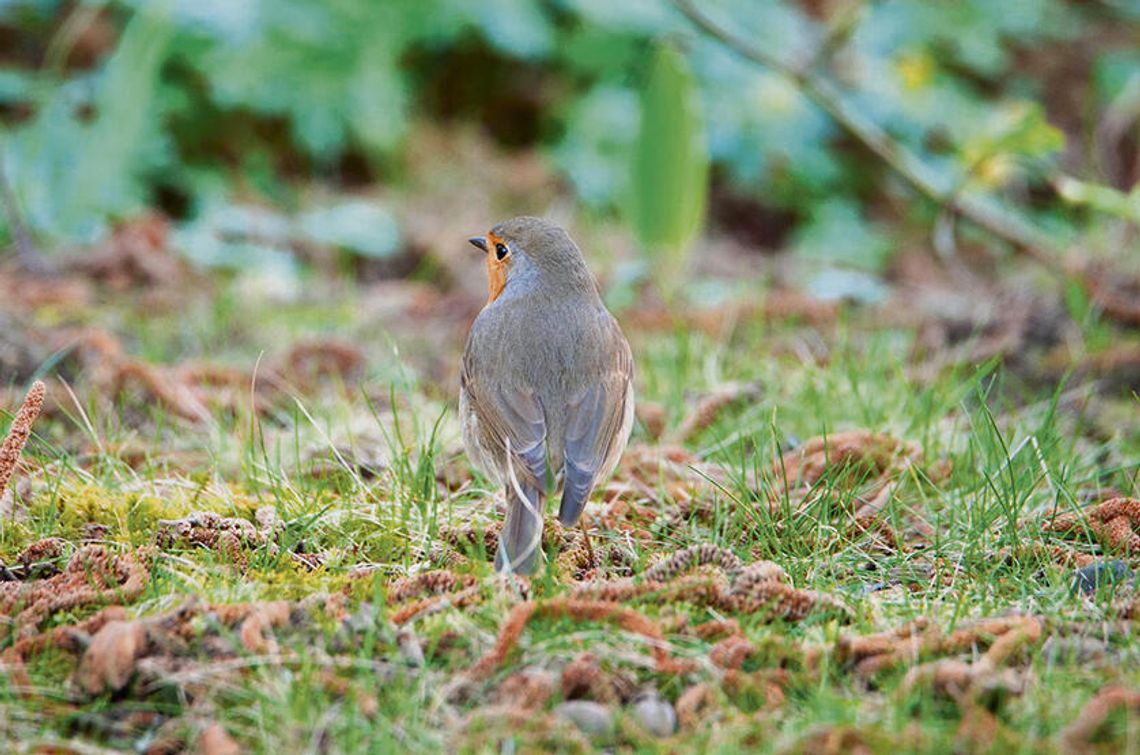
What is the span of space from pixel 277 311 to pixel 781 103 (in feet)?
11.2

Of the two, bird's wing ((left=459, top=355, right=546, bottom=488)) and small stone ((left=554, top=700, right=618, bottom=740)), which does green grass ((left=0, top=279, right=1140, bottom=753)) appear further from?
bird's wing ((left=459, top=355, right=546, bottom=488))

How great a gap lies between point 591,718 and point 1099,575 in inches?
50.8

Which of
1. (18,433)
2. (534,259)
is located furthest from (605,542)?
(18,433)

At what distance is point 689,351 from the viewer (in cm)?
521

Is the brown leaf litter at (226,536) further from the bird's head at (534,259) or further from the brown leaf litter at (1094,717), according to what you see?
the brown leaf litter at (1094,717)

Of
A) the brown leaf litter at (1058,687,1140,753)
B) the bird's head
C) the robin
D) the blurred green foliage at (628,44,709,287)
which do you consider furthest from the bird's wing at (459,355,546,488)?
the blurred green foliage at (628,44,709,287)

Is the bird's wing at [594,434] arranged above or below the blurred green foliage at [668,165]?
below

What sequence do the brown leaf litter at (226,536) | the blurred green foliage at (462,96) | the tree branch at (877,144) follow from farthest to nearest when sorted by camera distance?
the blurred green foliage at (462,96) → the tree branch at (877,144) → the brown leaf litter at (226,536)

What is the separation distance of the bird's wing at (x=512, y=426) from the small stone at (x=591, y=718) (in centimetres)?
108

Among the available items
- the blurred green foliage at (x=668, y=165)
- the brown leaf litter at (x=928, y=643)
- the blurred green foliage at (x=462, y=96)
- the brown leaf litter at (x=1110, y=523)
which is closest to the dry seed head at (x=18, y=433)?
the brown leaf litter at (x=928, y=643)

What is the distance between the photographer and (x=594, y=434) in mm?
3807

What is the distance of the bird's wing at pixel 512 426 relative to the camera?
12.2 feet

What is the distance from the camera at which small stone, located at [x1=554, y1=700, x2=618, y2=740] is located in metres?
2.57

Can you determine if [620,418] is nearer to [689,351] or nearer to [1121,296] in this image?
[689,351]
